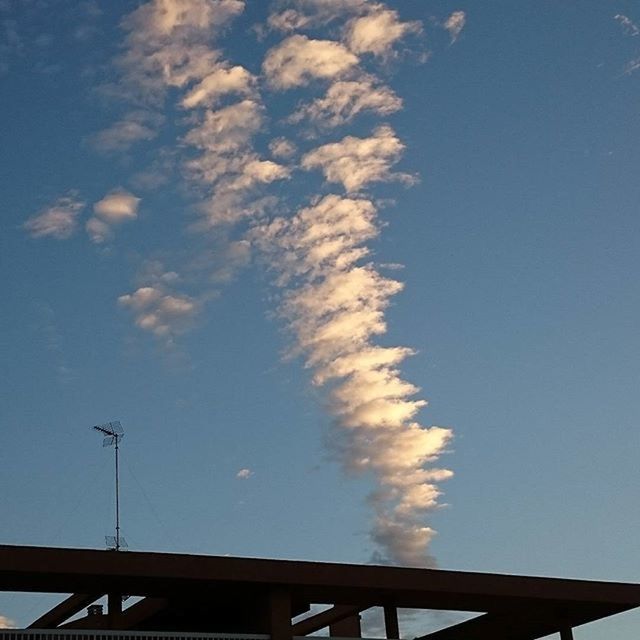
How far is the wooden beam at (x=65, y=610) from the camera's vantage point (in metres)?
27.0

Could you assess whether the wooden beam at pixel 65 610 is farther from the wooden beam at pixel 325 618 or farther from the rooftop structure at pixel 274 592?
the wooden beam at pixel 325 618

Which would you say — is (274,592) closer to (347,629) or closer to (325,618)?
(325,618)

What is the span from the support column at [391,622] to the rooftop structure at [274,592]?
2 cm

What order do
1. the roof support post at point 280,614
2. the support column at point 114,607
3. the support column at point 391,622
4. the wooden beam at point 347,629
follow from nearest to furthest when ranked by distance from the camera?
1. the roof support post at point 280,614
2. the support column at point 114,607
3. the support column at point 391,622
4. the wooden beam at point 347,629

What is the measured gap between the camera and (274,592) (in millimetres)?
21609

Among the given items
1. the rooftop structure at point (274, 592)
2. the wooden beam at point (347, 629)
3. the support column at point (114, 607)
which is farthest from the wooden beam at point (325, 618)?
the wooden beam at point (347, 629)

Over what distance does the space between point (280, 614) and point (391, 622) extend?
382 cm

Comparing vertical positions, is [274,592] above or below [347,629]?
below

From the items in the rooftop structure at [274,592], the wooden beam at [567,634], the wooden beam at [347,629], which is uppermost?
the wooden beam at [347,629]

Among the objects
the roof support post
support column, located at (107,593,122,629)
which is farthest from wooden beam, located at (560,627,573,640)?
support column, located at (107,593,122,629)

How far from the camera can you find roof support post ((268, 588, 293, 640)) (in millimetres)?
21297

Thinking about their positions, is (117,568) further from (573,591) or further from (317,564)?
(573,591)

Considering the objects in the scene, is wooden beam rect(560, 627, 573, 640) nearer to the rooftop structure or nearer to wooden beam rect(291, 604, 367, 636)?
the rooftop structure

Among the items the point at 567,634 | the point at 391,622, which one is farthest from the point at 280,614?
the point at 567,634
